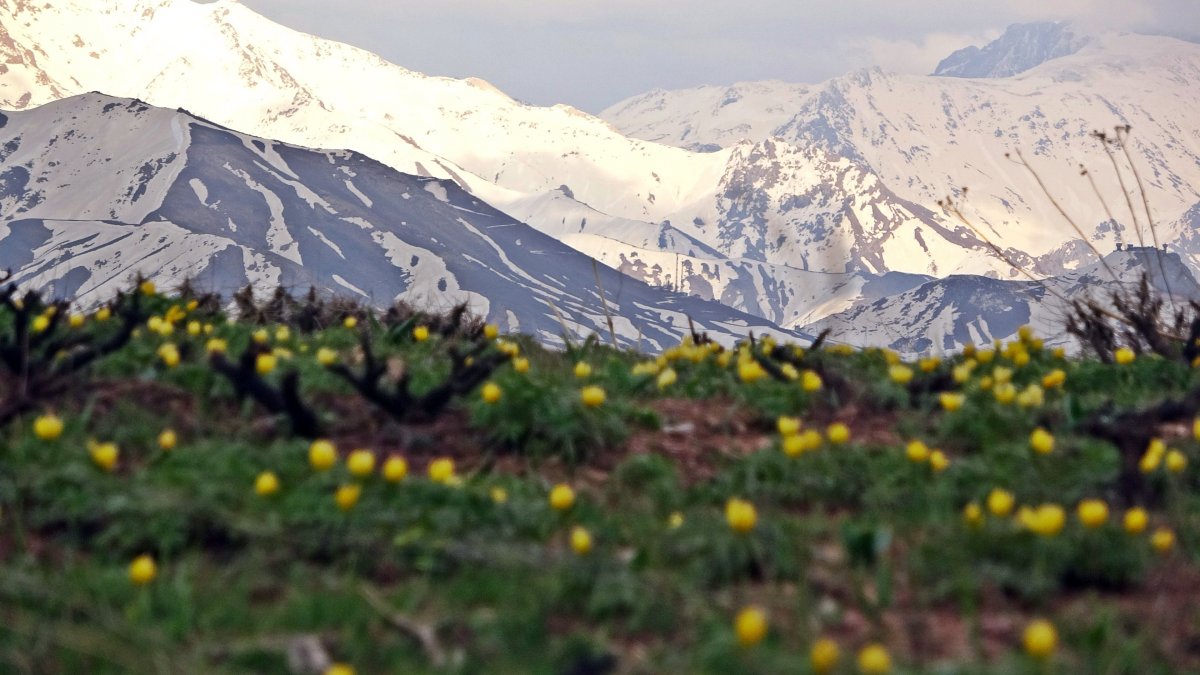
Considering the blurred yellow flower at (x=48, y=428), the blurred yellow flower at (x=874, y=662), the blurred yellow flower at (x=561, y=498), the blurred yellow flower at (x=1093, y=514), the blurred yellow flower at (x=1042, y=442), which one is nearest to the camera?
the blurred yellow flower at (x=874, y=662)

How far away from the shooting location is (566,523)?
4.35 m

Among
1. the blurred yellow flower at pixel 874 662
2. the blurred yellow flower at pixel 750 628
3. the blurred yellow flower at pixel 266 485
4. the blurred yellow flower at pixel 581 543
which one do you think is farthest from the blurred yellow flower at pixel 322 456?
the blurred yellow flower at pixel 874 662

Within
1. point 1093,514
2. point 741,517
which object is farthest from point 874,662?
point 1093,514

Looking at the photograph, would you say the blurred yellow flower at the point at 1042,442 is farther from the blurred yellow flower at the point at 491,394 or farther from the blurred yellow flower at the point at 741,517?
the blurred yellow flower at the point at 491,394

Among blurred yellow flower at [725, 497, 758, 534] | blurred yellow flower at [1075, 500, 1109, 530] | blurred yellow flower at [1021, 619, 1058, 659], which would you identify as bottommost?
blurred yellow flower at [725, 497, 758, 534]

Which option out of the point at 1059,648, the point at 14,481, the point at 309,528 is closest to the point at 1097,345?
the point at 1059,648

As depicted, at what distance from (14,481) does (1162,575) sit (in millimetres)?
3778

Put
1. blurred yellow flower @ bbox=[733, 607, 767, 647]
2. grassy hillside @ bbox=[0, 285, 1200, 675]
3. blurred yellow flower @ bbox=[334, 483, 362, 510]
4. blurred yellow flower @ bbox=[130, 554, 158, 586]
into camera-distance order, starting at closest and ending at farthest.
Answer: blurred yellow flower @ bbox=[733, 607, 767, 647] → grassy hillside @ bbox=[0, 285, 1200, 675] → blurred yellow flower @ bbox=[130, 554, 158, 586] → blurred yellow flower @ bbox=[334, 483, 362, 510]

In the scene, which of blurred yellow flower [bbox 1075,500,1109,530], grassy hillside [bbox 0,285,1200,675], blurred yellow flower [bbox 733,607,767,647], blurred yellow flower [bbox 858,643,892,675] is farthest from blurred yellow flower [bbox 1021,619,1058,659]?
blurred yellow flower [bbox 1075,500,1109,530]

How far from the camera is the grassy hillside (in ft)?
10.9

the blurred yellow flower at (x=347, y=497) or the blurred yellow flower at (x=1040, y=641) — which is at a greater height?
the blurred yellow flower at (x=1040, y=641)

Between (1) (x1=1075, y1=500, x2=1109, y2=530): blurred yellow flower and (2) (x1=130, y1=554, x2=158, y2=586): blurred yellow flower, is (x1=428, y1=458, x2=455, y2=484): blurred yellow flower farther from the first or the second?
(1) (x1=1075, y1=500, x2=1109, y2=530): blurred yellow flower

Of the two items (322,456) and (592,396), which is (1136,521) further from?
(322,456)

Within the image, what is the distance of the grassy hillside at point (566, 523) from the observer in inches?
131
